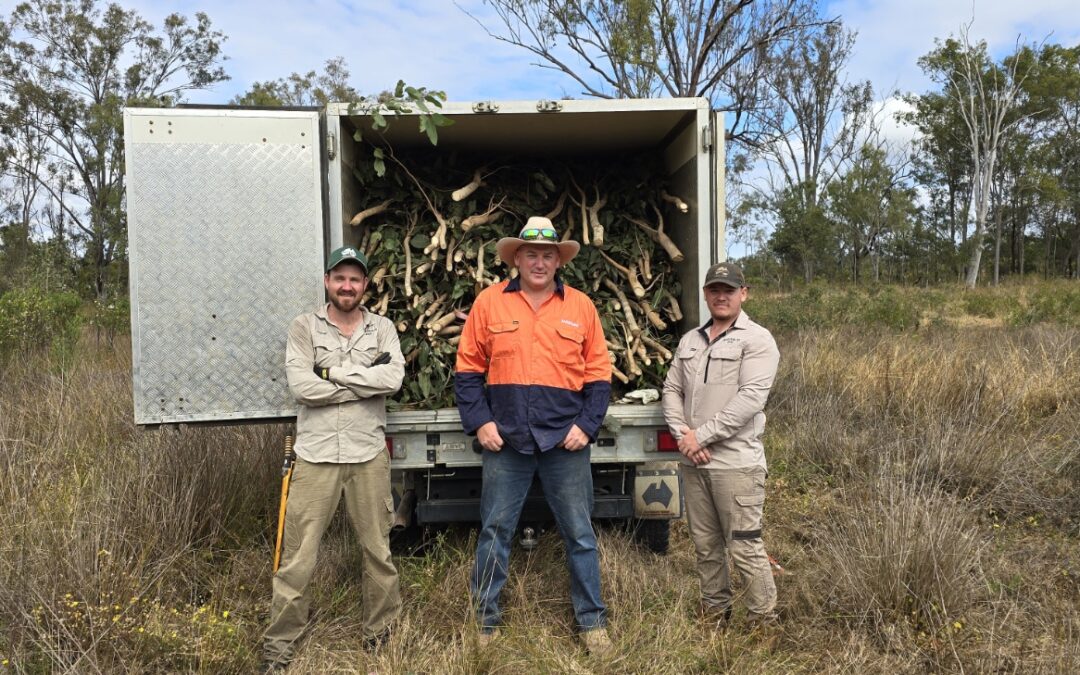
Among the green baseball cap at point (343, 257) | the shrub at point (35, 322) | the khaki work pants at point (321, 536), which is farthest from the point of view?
the shrub at point (35, 322)

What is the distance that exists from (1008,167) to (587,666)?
39.8m

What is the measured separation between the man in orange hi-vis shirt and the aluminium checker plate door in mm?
900

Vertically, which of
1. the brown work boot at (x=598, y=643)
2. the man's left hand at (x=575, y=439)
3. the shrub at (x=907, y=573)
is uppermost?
the man's left hand at (x=575, y=439)

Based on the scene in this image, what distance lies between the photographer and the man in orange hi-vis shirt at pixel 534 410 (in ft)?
10.2

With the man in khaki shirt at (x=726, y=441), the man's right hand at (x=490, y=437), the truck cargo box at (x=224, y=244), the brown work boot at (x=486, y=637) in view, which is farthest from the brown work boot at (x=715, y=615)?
the truck cargo box at (x=224, y=244)

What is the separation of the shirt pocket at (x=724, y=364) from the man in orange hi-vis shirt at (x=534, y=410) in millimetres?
472

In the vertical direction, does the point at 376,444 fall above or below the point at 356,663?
above

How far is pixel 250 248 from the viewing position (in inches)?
130

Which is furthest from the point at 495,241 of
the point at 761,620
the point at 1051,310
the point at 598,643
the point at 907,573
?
the point at 1051,310

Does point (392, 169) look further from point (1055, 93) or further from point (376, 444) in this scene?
point (1055, 93)

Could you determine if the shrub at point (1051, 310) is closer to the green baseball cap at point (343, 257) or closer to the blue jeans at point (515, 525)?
the blue jeans at point (515, 525)

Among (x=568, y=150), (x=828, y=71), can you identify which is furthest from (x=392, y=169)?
(x=828, y=71)

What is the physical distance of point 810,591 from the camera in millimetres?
3350

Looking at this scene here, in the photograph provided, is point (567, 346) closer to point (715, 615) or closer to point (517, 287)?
point (517, 287)
